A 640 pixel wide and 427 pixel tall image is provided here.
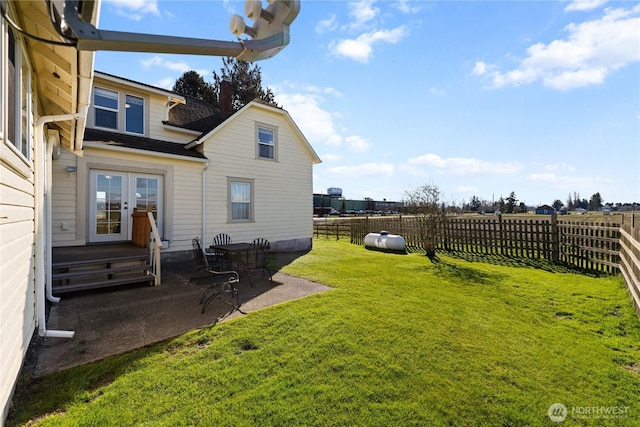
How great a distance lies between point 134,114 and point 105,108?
0.82m

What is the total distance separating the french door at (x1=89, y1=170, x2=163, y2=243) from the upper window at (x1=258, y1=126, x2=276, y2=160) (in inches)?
163

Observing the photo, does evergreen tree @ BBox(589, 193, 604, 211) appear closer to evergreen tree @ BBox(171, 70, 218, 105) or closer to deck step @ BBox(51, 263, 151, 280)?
evergreen tree @ BBox(171, 70, 218, 105)

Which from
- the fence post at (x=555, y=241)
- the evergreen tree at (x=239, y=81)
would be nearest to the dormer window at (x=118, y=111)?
the fence post at (x=555, y=241)

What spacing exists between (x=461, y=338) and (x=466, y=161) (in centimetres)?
3298

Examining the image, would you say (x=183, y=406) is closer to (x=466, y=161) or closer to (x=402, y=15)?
(x=402, y=15)

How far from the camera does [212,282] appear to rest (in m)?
6.75

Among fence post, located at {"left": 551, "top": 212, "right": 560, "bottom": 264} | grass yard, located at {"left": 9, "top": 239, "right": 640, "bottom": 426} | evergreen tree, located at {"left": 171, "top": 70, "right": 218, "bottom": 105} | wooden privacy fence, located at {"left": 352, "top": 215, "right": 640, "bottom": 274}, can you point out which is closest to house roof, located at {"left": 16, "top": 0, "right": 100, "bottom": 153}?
grass yard, located at {"left": 9, "top": 239, "right": 640, "bottom": 426}

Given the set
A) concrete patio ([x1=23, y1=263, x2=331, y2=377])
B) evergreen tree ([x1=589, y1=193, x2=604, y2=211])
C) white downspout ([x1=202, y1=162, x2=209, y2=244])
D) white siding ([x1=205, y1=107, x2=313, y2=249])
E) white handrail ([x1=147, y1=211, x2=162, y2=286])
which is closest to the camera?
concrete patio ([x1=23, y1=263, x2=331, y2=377])

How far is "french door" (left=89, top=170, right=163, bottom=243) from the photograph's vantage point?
801cm

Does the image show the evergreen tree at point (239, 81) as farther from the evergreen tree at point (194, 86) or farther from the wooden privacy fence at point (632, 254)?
the wooden privacy fence at point (632, 254)

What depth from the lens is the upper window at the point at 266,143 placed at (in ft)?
38.9

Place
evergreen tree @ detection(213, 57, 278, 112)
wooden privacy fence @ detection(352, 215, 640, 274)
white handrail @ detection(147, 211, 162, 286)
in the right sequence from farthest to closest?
evergreen tree @ detection(213, 57, 278, 112) < wooden privacy fence @ detection(352, 215, 640, 274) < white handrail @ detection(147, 211, 162, 286)

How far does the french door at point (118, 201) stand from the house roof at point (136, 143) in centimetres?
84

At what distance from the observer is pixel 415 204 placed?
12.6 metres
